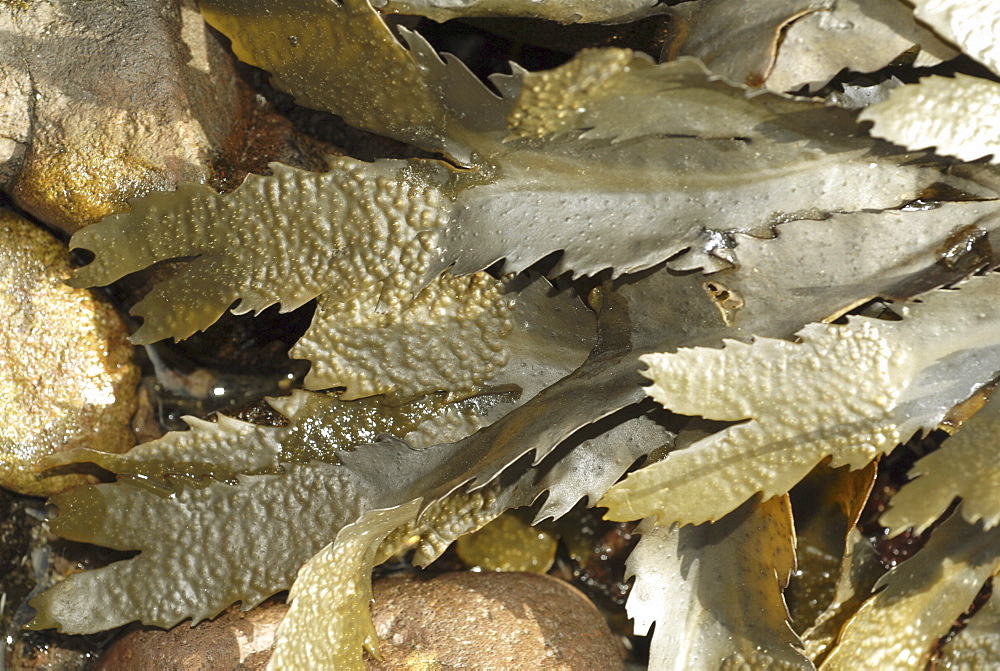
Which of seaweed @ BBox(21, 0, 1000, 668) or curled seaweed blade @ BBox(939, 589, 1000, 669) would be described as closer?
seaweed @ BBox(21, 0, 1000, 668)

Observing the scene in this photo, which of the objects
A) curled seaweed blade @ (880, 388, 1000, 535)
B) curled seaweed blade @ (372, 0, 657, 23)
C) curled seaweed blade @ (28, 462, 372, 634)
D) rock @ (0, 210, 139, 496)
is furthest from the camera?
rock @ (0, 210, 139, 496)

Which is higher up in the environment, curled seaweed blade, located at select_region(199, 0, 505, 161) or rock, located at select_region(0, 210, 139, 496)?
curled seaweed blade, located at select_region(199, 0, 505, 161)

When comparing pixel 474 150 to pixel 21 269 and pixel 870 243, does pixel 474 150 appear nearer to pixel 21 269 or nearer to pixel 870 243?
pixel 870 243

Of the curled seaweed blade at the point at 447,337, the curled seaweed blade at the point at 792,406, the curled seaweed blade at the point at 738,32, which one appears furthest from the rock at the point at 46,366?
the curled seaweed blade at the point at 738,32

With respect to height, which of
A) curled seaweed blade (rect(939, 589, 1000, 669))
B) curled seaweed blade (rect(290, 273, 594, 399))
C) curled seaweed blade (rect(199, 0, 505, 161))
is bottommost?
curled seaweed blade (rect(939, 589, 1000, 669))

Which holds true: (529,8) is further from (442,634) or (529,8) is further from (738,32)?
(442,634)

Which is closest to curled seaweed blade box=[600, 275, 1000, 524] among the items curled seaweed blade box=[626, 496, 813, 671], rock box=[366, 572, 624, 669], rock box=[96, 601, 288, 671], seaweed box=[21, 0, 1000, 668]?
seaweed box=[21, 0, 1000, 668]

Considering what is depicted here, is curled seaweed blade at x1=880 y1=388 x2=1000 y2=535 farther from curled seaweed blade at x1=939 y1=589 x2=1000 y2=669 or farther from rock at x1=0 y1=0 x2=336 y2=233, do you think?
rock at x1=0 y1=0 x2=336 y2=233
